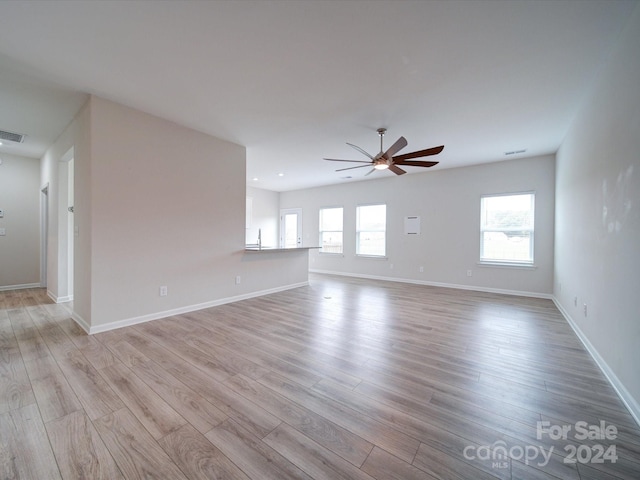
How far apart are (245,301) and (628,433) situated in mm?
4405

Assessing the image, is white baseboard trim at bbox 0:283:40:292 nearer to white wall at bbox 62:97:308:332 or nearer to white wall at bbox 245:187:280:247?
white wall at bbox 62:97:308:332

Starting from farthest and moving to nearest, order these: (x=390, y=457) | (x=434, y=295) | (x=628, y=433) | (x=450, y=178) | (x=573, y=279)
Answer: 1. (x=450, y=178)
2. (x=434, y=295)
3. (x=573, y=279)
4. (x=628, y=433)
5. (x=390, y=457)

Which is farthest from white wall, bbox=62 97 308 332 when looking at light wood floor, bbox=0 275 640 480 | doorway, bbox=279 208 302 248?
doorway, bbox=279 208 302 248

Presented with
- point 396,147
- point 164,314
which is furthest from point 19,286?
point 396,147

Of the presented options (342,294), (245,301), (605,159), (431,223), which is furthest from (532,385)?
(431,223)

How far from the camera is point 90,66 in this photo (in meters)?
2.48

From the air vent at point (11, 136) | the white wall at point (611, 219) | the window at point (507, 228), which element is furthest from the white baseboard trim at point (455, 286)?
the air vent at point (11, 136)

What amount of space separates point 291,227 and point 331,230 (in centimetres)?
163

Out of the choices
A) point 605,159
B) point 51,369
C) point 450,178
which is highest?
point 450,178

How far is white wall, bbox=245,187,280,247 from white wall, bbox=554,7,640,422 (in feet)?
23.5

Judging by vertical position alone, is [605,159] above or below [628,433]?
above

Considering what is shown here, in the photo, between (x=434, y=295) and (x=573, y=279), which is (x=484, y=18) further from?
(x=434, y=295)

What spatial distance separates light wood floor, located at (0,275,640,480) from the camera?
1.35 metres

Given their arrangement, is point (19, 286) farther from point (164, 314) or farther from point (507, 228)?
point (507, 228)
